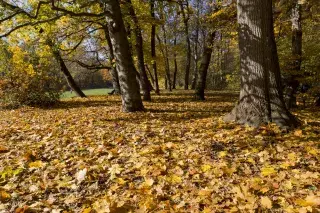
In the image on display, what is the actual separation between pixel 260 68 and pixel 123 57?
4187 mm

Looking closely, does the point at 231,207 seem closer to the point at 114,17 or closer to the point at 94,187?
the point at 94,187

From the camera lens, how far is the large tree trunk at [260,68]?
5.99 m

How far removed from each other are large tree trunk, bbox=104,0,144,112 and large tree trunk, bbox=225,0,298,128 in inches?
144

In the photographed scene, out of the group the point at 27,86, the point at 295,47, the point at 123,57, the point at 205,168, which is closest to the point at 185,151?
the point at 205,168

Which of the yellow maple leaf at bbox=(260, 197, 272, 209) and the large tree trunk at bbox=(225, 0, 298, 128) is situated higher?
the large tree trunk at bbox=(225, 0, 298, 128)

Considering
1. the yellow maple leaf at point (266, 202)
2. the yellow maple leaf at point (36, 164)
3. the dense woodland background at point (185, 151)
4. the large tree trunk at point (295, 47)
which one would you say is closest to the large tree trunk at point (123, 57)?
the dense woodland background at point (185, 151)

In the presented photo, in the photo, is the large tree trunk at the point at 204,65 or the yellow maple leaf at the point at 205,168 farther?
the large tree trunk at the point at 204,65

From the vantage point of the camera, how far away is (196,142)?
17.6 feet

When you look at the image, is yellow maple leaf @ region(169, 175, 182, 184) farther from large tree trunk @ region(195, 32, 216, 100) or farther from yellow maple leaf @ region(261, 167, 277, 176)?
large tree trunk @ region(195, 32, 216, 100)

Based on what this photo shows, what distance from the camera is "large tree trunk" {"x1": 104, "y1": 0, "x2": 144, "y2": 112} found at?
8.33m

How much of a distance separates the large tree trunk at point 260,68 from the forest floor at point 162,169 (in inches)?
15.3

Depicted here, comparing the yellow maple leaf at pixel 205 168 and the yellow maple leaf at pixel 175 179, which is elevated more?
the yellow maple leaf at pixel 205 168

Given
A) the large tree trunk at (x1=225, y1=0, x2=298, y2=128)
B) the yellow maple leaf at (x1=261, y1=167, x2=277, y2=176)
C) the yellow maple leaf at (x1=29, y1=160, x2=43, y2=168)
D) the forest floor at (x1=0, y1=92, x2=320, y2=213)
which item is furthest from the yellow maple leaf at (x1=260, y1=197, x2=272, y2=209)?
the yellow maple leaf at (x1=29, y1=160, x2=43, y2=168)

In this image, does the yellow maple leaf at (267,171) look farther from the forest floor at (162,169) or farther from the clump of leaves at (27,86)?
the clump of leaves at (27,86)
